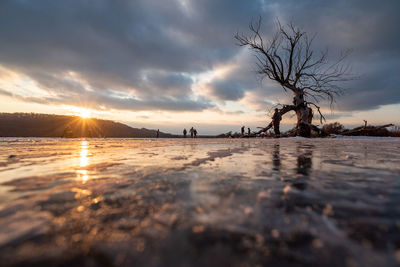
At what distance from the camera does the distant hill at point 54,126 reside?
53875mm

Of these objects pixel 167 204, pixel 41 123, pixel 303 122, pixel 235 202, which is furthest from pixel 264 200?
pixel 41 123

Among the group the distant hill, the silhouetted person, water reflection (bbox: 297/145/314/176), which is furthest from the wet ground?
the distant hill

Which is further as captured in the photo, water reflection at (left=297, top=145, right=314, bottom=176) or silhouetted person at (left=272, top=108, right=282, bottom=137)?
silhouetted person at (left=272, top=108, right=282, bottom=137)

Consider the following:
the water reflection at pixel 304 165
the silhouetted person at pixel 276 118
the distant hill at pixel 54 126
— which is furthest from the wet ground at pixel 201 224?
the distant hill at pixel 54 126

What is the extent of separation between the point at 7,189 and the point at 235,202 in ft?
5.92

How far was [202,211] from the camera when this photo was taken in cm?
100

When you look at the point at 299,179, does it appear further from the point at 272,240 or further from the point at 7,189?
the point at 7,189

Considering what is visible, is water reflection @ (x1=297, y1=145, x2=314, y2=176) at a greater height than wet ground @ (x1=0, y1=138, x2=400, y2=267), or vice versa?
water reflection @ (x1=297, y1=145, x2=314, y2=176)

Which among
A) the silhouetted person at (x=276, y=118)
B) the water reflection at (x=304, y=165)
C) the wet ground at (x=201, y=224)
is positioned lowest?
the wet ground at (x=201, y=224)

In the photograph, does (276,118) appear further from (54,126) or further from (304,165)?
(54,126)

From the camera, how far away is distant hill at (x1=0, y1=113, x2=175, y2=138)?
5388cm

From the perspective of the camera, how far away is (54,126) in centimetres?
5997

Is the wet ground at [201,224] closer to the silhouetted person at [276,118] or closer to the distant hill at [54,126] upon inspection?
the silhouetted person at [276,118]

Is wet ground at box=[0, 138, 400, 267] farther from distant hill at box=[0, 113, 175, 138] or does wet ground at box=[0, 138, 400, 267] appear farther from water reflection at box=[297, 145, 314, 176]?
distant hill at box=[0, 113, 175, 138]
